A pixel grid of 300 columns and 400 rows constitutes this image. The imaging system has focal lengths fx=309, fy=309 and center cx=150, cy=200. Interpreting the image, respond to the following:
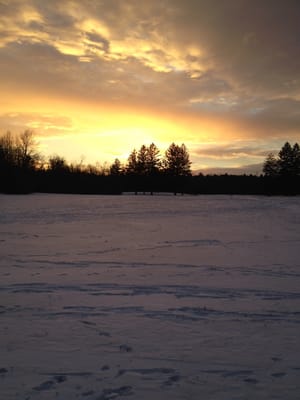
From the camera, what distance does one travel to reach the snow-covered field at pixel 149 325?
325 centimetres

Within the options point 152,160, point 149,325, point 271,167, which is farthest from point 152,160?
point 149,325

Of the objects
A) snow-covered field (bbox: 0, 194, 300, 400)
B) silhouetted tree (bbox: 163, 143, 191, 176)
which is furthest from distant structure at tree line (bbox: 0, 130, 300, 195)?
snow-covered field (bbox: 0, 194, 300, 400)

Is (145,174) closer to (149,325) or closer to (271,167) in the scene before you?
(271,167)

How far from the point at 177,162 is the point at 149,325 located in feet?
203

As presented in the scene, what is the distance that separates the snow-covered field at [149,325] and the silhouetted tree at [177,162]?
5673cm

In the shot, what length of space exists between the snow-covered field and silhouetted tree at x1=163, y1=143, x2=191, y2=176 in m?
56.7

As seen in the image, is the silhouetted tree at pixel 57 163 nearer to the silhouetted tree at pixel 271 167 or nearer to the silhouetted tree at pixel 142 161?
the silhouetted tree at pixel 142 161

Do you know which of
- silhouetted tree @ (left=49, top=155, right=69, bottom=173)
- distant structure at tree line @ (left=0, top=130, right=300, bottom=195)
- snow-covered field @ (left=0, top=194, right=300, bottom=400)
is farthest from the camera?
silhouetted tree @ (left=49, top=155, right=69, bottom=173)

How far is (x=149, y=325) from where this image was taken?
4543mm

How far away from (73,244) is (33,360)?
709 centimetres

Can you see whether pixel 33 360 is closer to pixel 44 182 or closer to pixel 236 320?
pixel 236 320

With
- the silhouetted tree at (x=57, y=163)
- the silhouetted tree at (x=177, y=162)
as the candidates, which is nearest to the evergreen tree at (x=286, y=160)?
the silhouetted tree at (x=177, y=162)

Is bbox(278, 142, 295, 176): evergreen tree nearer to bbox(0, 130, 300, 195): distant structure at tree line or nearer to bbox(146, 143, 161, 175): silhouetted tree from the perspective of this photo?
bbox(0, 130, 300, 195): distant structure at tree line

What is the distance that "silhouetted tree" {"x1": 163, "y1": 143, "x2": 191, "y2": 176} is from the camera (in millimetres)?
65438
